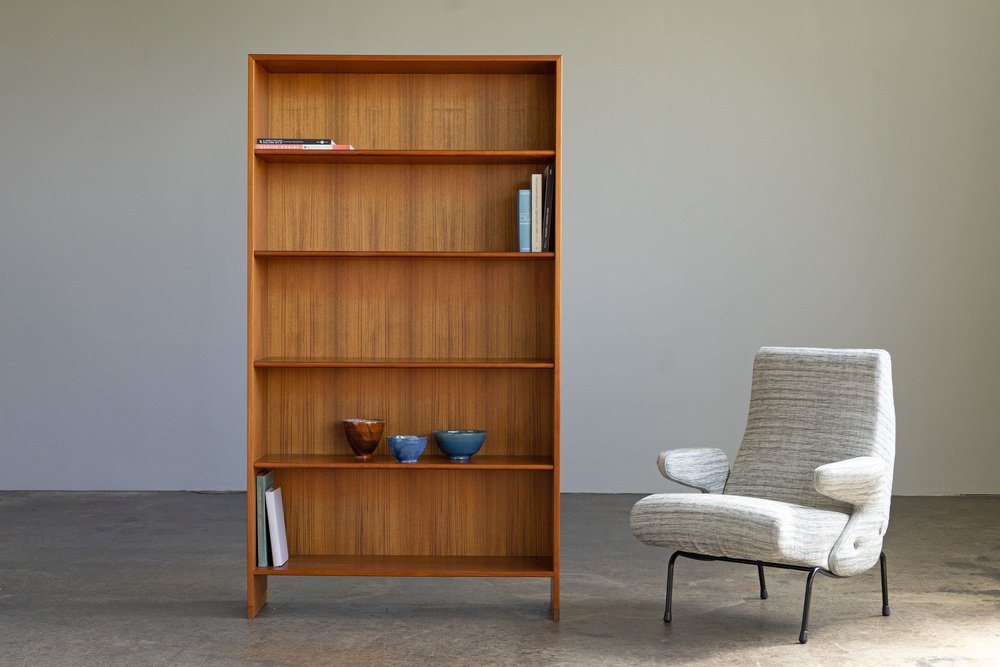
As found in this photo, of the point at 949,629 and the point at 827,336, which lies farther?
the point at 827,336

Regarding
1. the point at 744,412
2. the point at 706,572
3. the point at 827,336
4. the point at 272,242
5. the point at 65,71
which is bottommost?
the point at 706,572

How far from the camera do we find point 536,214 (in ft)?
12.4

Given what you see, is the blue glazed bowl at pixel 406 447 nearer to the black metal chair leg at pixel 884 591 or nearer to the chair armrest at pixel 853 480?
the chair armrest at pixel 853 480

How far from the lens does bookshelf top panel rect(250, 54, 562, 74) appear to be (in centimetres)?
375

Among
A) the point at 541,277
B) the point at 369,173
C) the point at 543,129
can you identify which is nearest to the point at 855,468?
the point at 541,277

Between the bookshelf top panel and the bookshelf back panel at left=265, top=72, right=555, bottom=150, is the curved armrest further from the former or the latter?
the bookshelf top panel

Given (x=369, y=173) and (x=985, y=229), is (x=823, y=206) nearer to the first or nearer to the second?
(x=985, y=229)

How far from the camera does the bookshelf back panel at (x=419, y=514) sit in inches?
158

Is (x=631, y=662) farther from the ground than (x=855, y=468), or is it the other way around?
(x=855, y=468)

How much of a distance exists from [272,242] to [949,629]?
2.85 meters

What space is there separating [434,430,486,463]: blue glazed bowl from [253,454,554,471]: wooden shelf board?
4cm

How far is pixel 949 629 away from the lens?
3.55 metres

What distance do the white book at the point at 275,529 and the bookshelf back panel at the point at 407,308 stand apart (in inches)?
22.5

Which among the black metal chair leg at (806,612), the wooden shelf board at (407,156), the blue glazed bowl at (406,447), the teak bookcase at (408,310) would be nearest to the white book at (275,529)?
the teak bookcase at (408,310)
